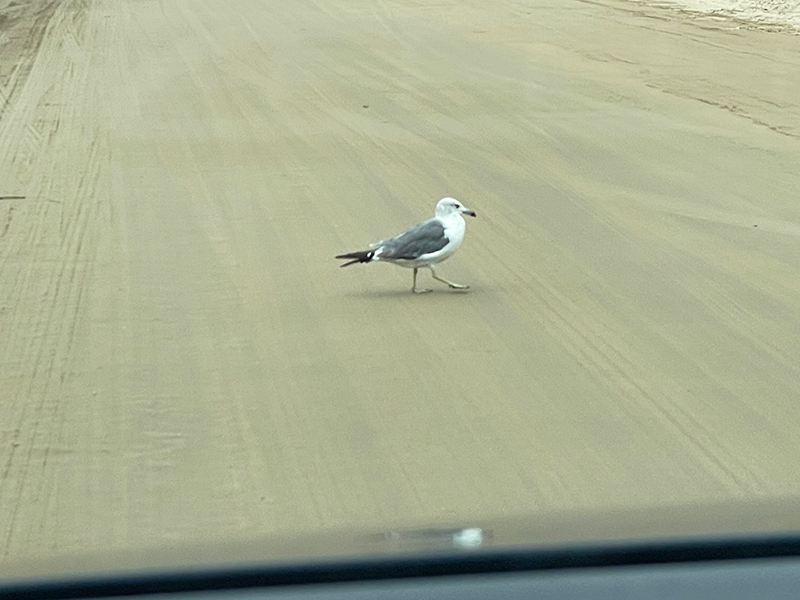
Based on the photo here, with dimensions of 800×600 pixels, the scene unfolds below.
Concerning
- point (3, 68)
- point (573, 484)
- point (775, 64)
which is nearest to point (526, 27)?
point (775, 64)

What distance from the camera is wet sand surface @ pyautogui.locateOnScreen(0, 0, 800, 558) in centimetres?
516

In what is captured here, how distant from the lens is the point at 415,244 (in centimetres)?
784

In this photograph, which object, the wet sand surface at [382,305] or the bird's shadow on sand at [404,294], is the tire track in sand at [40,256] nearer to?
the wet sand surface at [382,305]

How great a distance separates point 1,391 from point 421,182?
18.6 ft

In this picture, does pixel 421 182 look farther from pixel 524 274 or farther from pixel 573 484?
pixel 573 484

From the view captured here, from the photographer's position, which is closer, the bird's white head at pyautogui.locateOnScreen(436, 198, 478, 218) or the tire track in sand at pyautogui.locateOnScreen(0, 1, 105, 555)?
the tire track in sand at pyautogui.locateOnScreen(0, 1, 105, 555)

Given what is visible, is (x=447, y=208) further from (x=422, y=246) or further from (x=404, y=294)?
(x=404, y=294)

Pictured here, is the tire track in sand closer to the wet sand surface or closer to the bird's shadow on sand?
the wet sand surface

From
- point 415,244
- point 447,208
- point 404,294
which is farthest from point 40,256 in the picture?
point 447,208

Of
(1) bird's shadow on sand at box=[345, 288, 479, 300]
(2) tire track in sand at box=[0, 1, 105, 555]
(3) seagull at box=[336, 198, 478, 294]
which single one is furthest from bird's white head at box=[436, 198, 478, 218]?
(2) tire track in sand at box=[0, 1, 105, 555]

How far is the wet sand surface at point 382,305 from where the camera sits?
16.9 ft

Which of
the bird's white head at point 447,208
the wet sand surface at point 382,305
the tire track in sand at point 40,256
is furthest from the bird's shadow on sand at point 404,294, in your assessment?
the tire track in sand at point 40,256

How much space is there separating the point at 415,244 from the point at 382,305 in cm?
42

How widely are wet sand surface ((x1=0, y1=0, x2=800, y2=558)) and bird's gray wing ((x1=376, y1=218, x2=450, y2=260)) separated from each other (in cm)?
32
